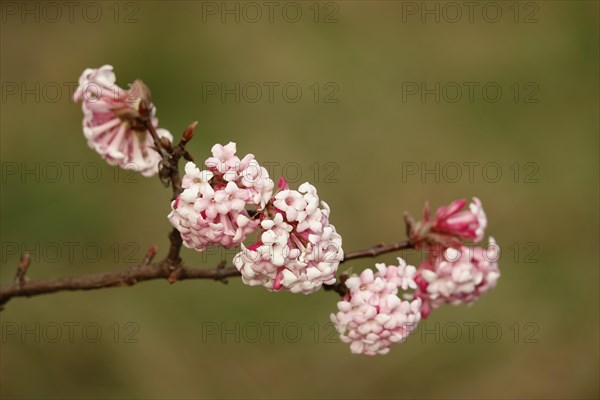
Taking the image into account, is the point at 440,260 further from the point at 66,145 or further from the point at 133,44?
the point at 133,44

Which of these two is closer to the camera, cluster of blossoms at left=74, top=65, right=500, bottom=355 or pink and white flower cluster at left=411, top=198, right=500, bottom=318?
cluster of blossoms at left=74, top=65, right=500, bottom=355

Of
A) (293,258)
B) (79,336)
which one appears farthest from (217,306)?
(293,258)

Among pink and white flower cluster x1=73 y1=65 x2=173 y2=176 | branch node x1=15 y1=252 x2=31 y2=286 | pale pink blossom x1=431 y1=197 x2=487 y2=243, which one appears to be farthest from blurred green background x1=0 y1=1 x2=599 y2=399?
pale pink blossom x1=431 y1=197 x2=487 y2=243

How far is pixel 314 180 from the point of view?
142 inches

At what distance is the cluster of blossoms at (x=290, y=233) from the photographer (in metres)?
1.20

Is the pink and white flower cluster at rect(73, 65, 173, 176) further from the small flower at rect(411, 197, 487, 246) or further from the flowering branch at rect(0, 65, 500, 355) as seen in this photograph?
the small flower at rect(411, 197, 487, 246)

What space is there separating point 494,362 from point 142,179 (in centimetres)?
175

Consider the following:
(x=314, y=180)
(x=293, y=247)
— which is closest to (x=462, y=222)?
(x=293, y=247)

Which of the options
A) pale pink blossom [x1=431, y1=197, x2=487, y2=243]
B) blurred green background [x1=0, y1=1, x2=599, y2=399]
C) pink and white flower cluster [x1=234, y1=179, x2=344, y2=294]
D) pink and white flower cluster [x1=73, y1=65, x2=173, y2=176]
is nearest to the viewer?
pink and white flower cluster [x1=234, y1=179, x2=344, y2=294]

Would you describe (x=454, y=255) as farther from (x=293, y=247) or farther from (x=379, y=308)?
(x=293, y=247)

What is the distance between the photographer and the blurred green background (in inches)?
123

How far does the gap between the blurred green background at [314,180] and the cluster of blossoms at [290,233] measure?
1.76m

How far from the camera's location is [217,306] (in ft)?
10.8

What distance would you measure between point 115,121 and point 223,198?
0.42 metres
